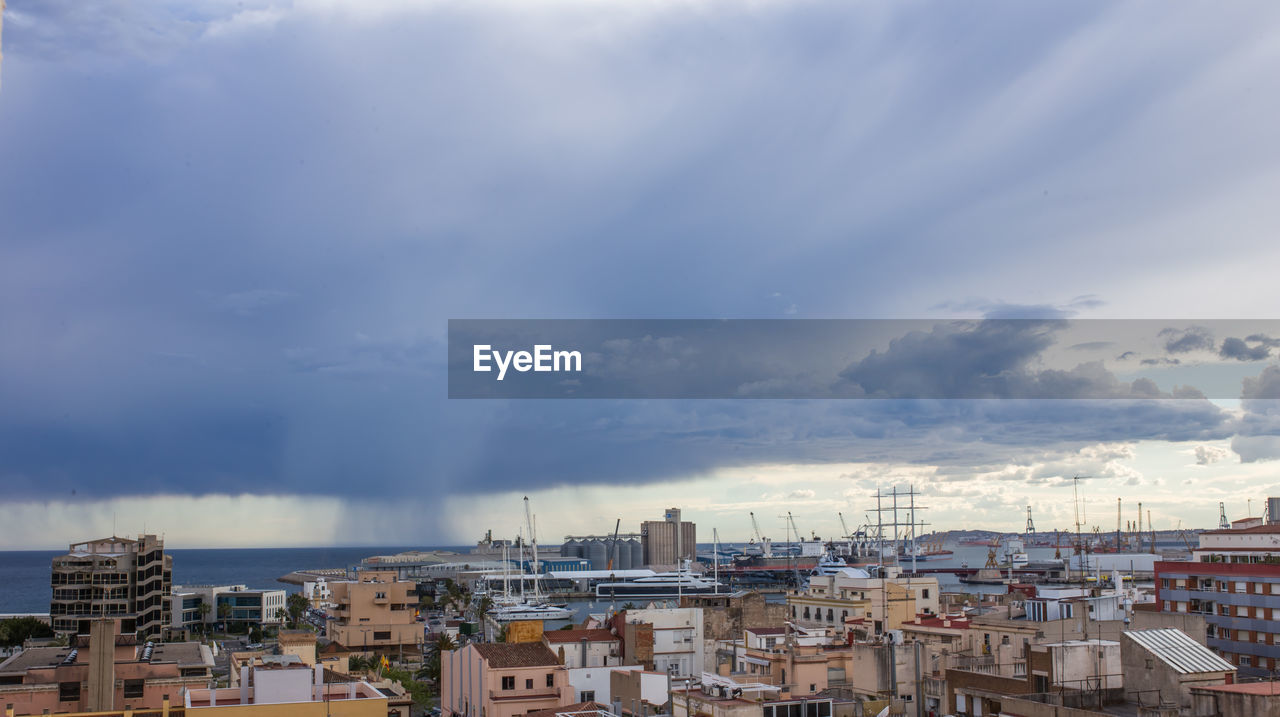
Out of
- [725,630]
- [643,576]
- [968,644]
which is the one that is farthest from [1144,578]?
[968,644]

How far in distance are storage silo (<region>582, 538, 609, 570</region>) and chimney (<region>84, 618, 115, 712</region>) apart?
134418 mm

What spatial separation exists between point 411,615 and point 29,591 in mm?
91690

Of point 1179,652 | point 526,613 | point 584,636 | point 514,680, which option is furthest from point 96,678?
point 526,613

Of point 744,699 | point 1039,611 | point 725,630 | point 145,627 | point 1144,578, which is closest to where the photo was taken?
point 744,699

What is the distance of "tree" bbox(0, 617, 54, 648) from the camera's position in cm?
4038

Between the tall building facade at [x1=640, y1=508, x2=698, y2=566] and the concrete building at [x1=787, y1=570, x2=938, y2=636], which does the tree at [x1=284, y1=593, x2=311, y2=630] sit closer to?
the concrete building at [x1=787, y1=570, x2=938, y2=636]

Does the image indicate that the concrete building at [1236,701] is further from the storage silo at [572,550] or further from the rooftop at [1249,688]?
the storage silo at [572,550]

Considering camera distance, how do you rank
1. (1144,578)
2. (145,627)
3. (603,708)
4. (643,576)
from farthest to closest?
(643,576)
(1144,578)
(145,627)
(603,708)

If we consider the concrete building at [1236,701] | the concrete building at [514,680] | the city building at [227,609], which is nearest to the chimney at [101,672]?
the concrete building at [514,680]

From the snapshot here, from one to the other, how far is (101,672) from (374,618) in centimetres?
2373

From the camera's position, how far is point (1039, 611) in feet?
78.5

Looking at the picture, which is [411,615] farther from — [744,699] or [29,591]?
[29,591]

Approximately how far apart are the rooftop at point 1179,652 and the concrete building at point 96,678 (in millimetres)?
12476

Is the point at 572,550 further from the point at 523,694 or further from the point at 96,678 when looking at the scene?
the point at 96,678
